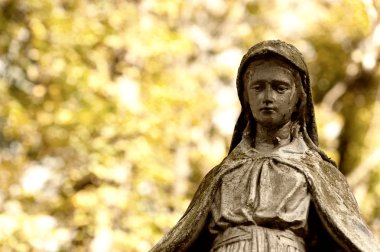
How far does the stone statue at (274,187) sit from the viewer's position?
6.18 metres

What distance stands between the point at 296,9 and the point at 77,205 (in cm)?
791

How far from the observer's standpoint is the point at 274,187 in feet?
21.0

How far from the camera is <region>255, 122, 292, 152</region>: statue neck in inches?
264

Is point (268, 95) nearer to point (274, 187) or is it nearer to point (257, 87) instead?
point (257, 87)

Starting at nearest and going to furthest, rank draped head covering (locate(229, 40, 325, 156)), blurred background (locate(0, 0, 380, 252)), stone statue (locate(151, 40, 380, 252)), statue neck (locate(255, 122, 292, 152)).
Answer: stone statue (locate(151, 40, 380, 252))
draped head covering (locate(229, 40, 325, 156))
statue neck (locate(255, 122, 292, 152))
blurred background (locate(0, 0, 380, 252))

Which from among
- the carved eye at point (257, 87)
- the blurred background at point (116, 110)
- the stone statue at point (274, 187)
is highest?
the blurred background at point (116, 110)

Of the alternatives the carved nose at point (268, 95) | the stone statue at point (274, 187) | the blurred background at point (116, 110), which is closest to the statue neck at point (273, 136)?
the stone statue at point (274, 187)

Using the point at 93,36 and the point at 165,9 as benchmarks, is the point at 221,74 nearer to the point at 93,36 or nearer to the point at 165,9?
the point at 165,9

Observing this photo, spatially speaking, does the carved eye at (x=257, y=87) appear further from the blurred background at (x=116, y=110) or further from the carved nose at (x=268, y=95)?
the blurred background at (x=116, y=110)

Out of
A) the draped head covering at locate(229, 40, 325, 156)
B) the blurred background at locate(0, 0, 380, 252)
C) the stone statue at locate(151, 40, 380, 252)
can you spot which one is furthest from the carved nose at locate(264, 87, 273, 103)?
the blurred background at locate(0, 0, 380, 252)

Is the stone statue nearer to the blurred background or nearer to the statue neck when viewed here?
the statue neck

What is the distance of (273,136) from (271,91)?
0.31 m

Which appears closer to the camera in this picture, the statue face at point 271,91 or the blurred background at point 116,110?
the statue face at point 271,91

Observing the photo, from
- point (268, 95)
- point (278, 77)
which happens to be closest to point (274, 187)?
point (268, 95)
